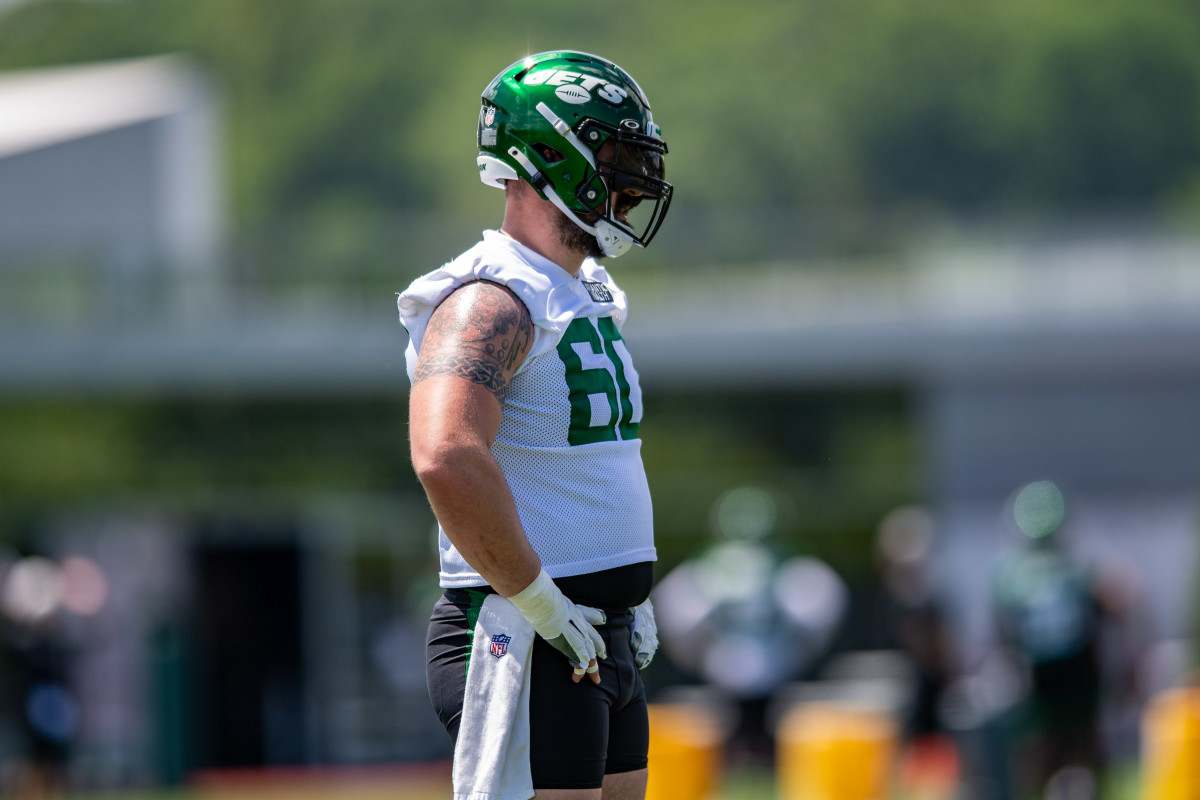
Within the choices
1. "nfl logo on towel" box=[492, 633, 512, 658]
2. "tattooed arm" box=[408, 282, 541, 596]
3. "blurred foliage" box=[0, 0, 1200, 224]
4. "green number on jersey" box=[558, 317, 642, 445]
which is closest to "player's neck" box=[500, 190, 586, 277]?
"green number on jersey" box=[558, 317, 642, 445]

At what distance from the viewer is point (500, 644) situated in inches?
122

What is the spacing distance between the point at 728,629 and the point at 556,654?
938cm

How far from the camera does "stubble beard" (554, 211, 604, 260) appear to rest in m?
3.29

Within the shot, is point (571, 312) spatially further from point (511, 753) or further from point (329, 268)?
point (329, 268)

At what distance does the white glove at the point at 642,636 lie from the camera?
332 centimetres

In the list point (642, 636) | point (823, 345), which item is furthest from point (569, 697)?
point (823, 345)

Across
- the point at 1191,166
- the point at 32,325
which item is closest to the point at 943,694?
the point at 32,325

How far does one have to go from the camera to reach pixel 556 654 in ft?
10.2

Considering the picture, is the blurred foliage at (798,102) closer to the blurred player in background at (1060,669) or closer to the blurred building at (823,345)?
the blurred building at (823,345)

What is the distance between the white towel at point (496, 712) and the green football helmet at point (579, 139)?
0.81 meters

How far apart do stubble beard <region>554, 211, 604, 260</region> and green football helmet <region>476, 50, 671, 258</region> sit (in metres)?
0.02

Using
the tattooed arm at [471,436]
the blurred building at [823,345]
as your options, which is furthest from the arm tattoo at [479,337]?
the blurred building at [823,345]

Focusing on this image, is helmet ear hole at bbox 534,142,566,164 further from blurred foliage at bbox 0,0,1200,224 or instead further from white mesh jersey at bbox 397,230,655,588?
blurred foliage at bbox 0,0,1200,224

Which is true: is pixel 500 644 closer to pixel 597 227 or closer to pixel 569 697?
pixel 569 697
